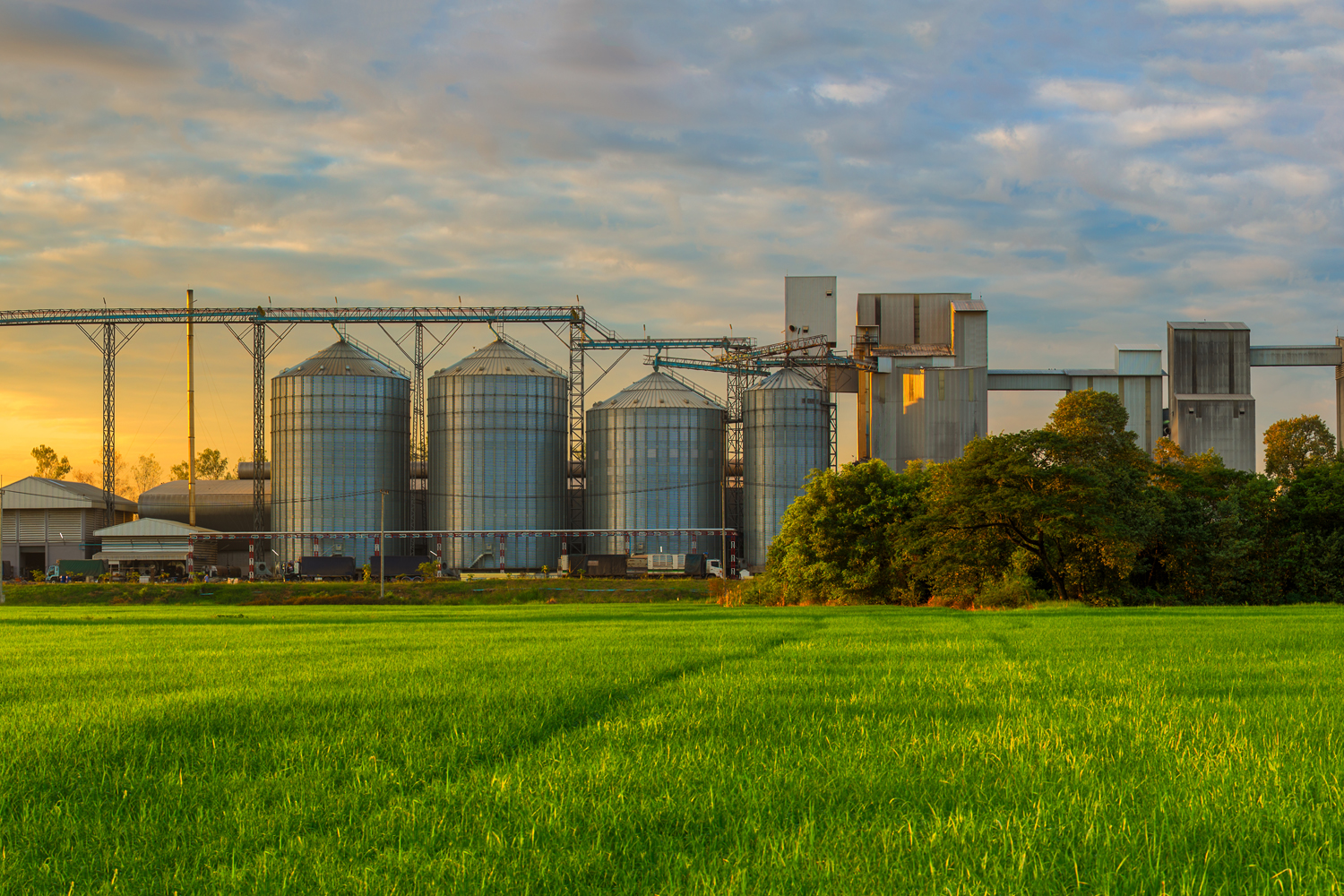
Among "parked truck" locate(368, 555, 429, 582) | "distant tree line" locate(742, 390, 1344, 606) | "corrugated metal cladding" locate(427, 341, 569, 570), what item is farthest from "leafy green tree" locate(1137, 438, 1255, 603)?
"parked truck" locate(368, 555, 429, 582)

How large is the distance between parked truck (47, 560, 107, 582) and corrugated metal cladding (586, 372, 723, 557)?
147ft

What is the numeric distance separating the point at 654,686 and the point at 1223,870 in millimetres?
7849

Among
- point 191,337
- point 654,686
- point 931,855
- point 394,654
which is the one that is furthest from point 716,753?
point 191,337

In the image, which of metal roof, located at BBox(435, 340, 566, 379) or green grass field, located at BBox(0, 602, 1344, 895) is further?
metal roof, located at BBox(435, 340, 566, 379)

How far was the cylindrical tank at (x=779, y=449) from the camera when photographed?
10019 cm

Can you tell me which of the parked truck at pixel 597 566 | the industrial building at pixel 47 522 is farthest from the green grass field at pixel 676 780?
the industrial building at pixel 47 522

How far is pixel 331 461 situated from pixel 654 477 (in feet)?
102

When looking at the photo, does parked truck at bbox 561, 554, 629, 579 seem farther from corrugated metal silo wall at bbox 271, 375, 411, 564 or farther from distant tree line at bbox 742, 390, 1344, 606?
distant tree line at bbox 742, 390, 1344, 606

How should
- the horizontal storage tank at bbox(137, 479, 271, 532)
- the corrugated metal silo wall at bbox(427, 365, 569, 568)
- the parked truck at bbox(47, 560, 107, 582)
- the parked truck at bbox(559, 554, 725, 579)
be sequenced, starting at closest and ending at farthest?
the parked truck at bbox(559, 554, 725, 579) < the parked truck at bbox(47, 560, 107, 582) < the corrugated metal silo wall at bbox(427, 365, 569, 568) < the horizontal storage tank at bbox(137, 479, 271, 532)

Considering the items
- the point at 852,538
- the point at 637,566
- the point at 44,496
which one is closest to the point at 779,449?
the point at 637,566

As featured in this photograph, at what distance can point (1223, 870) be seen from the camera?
194 inches

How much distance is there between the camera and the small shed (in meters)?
98.4

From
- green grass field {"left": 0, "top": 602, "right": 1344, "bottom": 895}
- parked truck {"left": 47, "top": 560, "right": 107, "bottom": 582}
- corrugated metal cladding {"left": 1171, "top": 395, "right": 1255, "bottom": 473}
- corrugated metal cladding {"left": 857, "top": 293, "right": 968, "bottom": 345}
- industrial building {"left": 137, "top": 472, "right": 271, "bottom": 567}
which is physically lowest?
parked truck {"left": 47, "top": 560, "right": 107, "bottom": 582}

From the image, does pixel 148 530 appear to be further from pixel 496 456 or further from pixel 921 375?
pixel 921 375
